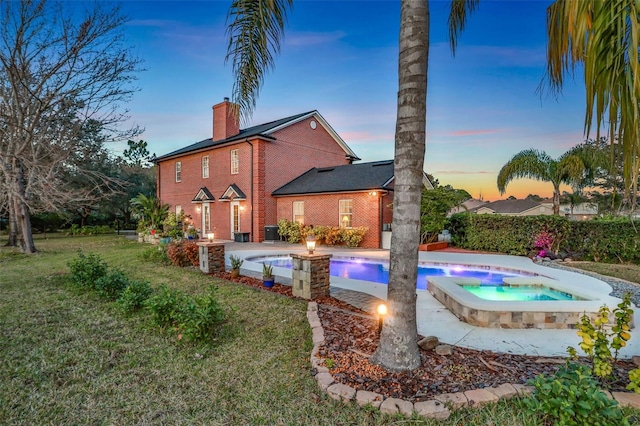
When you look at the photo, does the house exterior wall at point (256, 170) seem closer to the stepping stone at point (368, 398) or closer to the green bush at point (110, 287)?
the green bush at point (110, 287)

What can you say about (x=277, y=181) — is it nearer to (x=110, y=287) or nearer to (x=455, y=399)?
(x=110, y=287)

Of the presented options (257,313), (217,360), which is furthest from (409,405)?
(257,313)

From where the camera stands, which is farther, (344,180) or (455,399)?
(344,180)

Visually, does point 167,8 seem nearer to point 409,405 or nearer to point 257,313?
point 257,313

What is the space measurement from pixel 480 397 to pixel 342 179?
14596 millimetres

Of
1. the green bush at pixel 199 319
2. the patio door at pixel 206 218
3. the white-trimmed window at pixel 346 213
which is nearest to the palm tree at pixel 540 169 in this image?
the white-trimmed window at pixel 346 213

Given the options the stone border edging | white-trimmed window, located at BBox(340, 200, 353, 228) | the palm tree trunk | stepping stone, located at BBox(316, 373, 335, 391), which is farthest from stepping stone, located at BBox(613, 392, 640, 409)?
white-trimmed window, located at BBox(340, 200, 353, 228)

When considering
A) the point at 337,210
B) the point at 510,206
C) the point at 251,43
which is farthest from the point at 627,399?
the point at 510,206

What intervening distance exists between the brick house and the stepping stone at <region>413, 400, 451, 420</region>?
11981mm

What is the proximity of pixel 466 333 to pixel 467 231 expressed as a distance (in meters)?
10.3

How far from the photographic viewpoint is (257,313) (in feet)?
16.6

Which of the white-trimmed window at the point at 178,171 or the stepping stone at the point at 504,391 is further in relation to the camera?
the white-trimmed window at the point at 178,171

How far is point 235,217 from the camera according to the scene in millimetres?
19391

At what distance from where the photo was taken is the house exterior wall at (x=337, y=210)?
14.6m
